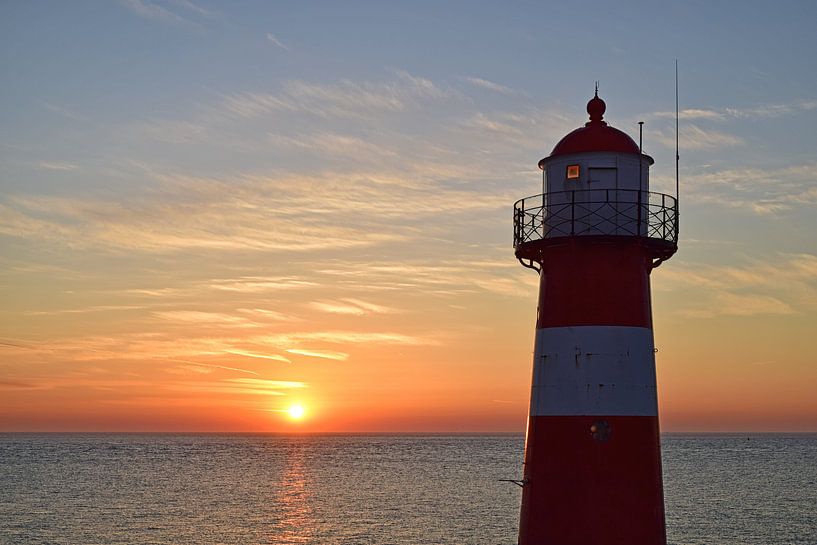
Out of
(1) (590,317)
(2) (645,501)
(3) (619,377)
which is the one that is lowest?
(2) (645,501)

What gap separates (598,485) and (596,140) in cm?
698

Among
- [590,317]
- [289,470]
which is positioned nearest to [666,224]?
[590,317]

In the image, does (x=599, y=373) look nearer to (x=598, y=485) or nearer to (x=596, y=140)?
(x=598, y=485)

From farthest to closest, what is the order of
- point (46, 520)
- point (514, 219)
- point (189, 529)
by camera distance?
1. point (46, 520)
2. point (189, 529)
3. point (514, 219)

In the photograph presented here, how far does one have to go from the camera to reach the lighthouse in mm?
18672

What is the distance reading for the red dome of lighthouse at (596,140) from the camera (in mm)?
19438

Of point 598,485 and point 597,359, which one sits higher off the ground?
point 597,359

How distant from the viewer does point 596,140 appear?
64.1 ft

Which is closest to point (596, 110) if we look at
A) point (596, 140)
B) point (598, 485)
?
point (596, 140)

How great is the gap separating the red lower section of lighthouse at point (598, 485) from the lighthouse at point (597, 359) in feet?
0.07

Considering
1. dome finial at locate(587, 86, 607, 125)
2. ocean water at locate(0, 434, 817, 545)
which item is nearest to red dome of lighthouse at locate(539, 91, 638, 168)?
dome finial at locate(587, 86, 607, 125)

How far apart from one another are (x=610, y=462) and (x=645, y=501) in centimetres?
105

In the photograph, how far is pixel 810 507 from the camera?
60.6m

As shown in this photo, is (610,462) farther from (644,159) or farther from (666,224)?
(644,159)
